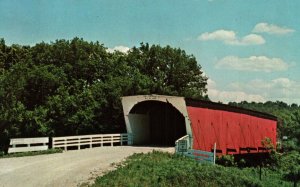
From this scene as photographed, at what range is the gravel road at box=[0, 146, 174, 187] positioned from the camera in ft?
46.7

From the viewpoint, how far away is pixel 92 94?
32.3 metres

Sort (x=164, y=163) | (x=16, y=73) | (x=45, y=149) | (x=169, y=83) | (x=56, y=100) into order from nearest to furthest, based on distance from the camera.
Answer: (x=164, y=163) < (x=45, y=149) < (x=16, y=73) < (x=56, y=100) < (x=169, y=83)

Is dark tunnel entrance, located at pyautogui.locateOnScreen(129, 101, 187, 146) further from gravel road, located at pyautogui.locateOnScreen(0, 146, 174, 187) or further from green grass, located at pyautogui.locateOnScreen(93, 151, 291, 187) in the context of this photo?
green grass, located at pyautogui.locateOnScreen(93, 151, 291, 187)

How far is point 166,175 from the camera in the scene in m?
15.2

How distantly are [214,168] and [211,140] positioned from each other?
8738mm

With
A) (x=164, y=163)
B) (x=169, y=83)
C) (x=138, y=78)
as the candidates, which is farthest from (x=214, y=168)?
(x=169, y=83)

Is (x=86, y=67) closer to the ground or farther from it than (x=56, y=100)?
farther from it

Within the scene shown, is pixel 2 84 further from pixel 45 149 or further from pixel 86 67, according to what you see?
pixel 86 67

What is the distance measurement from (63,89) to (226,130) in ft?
44.3

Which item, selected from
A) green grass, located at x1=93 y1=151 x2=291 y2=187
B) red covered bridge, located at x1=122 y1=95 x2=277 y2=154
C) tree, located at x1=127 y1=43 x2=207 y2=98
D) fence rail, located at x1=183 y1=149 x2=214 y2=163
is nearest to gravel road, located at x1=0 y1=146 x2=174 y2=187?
green grass, located at x1=93 y1=151 x2=291 y2=187

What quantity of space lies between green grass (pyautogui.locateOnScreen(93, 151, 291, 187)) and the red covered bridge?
20.6ft

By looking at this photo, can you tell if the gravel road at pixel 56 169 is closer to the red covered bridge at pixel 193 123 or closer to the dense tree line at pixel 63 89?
the red covered bridge at pixel 193 123

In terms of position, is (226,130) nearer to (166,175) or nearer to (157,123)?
(157,123)

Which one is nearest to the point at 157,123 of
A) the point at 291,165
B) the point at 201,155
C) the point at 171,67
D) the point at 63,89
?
the point at 63,89
